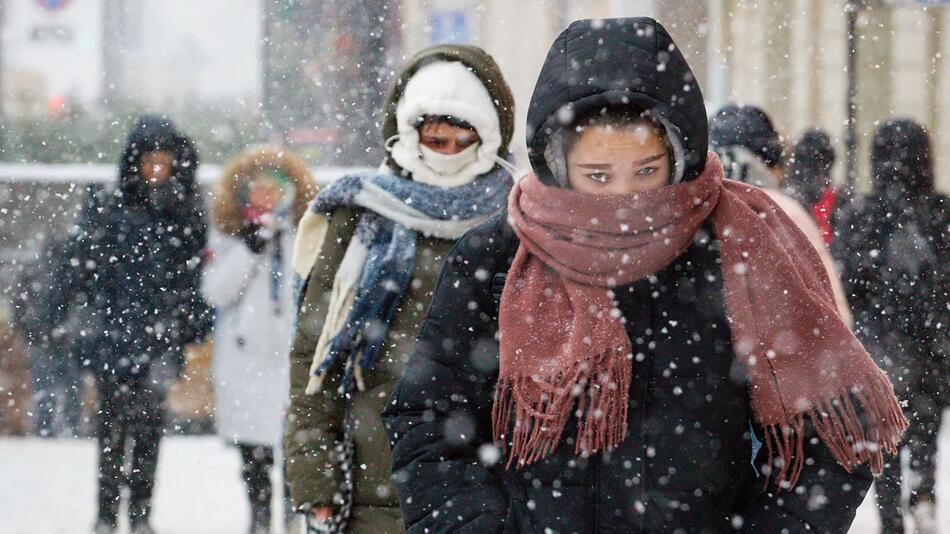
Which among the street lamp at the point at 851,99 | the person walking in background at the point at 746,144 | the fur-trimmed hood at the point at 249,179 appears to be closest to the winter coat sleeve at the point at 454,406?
the person walking in background at the point at 746,144

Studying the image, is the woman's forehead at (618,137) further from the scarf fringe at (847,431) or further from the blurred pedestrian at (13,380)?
the blurred pedestrian at (13,380)

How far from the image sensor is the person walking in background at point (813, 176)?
6488 mm

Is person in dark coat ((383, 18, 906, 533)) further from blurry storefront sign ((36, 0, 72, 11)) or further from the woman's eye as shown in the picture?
blurry storefront sign ((36, 0, 72, 11))

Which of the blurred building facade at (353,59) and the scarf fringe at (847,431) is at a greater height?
the scarf fringe at (847,431)

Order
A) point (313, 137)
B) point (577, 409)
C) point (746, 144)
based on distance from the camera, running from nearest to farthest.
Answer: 1. point (577, 409)
2. point (746, 144)
3. point (313, 137)

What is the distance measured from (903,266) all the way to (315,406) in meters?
3.03

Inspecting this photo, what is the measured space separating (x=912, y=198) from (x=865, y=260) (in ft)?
1.13

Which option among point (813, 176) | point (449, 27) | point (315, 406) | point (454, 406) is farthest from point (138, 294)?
point (449, 27)

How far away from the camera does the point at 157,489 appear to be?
8.47 metres

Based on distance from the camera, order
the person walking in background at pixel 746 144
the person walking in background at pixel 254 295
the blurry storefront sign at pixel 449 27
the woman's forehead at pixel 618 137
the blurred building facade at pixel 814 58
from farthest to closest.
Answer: the blurry storefront sign at pixel 449 27, the blurred building facade at pixel 814 58, the person walking in background at pixel 254 295, the person walking in background at pixel 746 144, the woman's forehead at pixel 618 137

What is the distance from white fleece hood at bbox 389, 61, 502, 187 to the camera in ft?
13.6

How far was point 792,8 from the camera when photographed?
15945 millimetres

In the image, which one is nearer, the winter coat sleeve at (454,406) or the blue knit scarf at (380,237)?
the winter coat sleeve at (454,406)

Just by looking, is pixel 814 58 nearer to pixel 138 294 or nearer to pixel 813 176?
pixel 813 176
